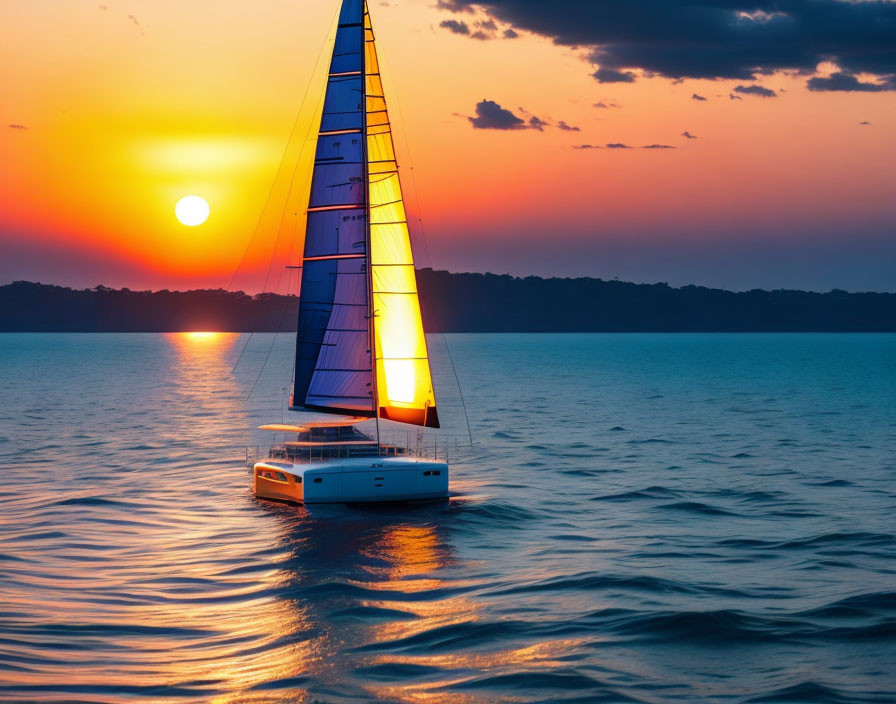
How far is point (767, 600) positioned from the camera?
27.7 m

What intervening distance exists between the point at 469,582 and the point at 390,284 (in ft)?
43.1

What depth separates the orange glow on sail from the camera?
38.7 m

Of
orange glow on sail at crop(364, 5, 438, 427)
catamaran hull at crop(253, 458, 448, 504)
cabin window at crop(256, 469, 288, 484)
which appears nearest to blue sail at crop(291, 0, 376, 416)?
orange glow on sail at crop(364, 5, 438, 427)

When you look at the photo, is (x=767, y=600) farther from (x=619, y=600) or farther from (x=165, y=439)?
(x=165, y=439)

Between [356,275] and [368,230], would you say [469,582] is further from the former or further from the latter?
[368,230]

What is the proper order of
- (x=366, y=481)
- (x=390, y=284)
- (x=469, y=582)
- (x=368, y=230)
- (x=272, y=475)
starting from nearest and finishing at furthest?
(x=469, y=582) → (x=366, y=481) → (x=272, y=475) → (x=368, y=230) → (x=390, y=284)

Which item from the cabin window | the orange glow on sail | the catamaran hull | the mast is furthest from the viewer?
the orange glow on sail

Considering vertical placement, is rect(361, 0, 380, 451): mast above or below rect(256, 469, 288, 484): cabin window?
above

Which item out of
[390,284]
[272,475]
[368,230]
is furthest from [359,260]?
[272,475]

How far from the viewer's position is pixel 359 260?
38594 mm

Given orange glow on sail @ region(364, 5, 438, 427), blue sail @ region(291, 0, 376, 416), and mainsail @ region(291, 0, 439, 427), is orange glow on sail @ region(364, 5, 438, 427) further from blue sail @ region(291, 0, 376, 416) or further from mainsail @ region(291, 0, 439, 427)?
blue sail @ region(291, 0, 376, 416)

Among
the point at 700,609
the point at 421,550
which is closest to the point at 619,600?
the point at 700,609

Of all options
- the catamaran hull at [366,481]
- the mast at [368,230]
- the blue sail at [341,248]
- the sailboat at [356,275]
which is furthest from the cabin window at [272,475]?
the mast at [368,230]

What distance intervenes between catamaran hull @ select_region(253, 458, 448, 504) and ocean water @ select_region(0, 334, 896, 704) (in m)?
1.13
